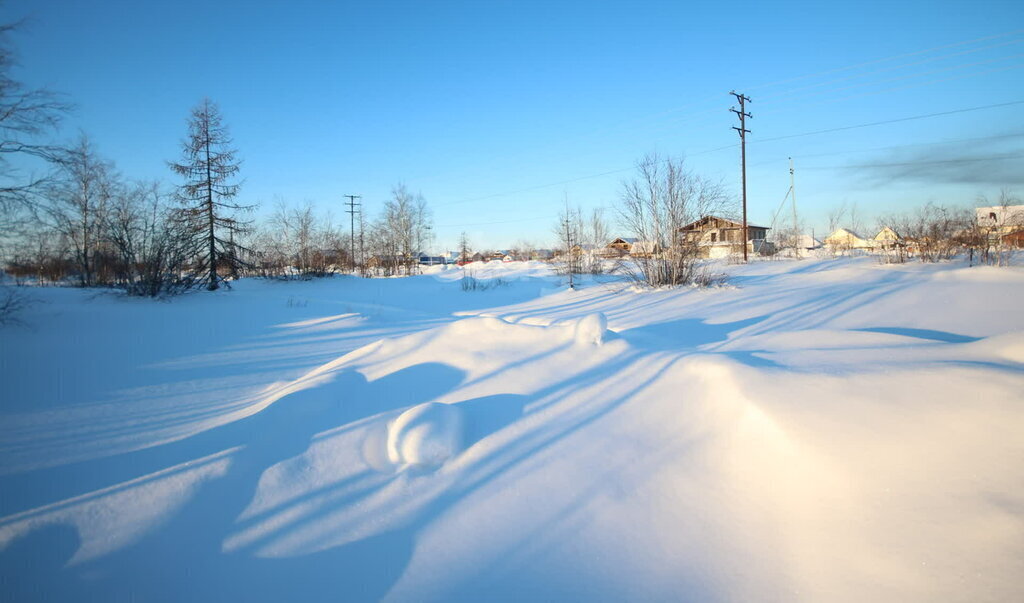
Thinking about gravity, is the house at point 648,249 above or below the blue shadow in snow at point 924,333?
above

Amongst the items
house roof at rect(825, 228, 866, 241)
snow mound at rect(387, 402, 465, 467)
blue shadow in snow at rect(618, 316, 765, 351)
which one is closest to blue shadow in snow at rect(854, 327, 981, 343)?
blue shadow in snow at rect(618, 316, 765, 351)

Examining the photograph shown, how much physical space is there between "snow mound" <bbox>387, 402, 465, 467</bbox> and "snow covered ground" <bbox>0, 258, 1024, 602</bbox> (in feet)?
0.06

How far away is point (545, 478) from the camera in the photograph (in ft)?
10.3

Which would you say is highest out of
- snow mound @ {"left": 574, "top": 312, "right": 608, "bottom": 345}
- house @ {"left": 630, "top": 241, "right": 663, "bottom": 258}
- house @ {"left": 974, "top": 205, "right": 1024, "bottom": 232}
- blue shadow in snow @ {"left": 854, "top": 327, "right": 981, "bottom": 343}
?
house @ {"left": 974, "top": 205, "right": 1024, "bottom": 232}

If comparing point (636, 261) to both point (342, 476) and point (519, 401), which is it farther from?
point (342, 476)

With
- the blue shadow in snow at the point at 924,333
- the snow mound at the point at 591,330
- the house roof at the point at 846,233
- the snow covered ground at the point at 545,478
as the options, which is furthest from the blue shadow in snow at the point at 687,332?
the house roof at the point at 846,233

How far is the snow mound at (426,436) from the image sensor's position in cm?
332

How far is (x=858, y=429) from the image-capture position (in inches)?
117

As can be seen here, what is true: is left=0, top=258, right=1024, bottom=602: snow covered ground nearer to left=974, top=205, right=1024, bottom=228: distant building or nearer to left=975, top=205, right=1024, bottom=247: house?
left=975, top=205, right=1024, bottom=247: house

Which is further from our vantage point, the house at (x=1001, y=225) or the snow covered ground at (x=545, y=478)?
the house at (x=1001, y=225)

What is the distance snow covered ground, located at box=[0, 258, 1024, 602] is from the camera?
236 centimetres

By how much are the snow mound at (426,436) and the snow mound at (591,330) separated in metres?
1.98

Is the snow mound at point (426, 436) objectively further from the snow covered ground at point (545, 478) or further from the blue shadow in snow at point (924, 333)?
the blue shadow in snow at point (924, 333)

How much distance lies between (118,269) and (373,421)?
14586 mm
